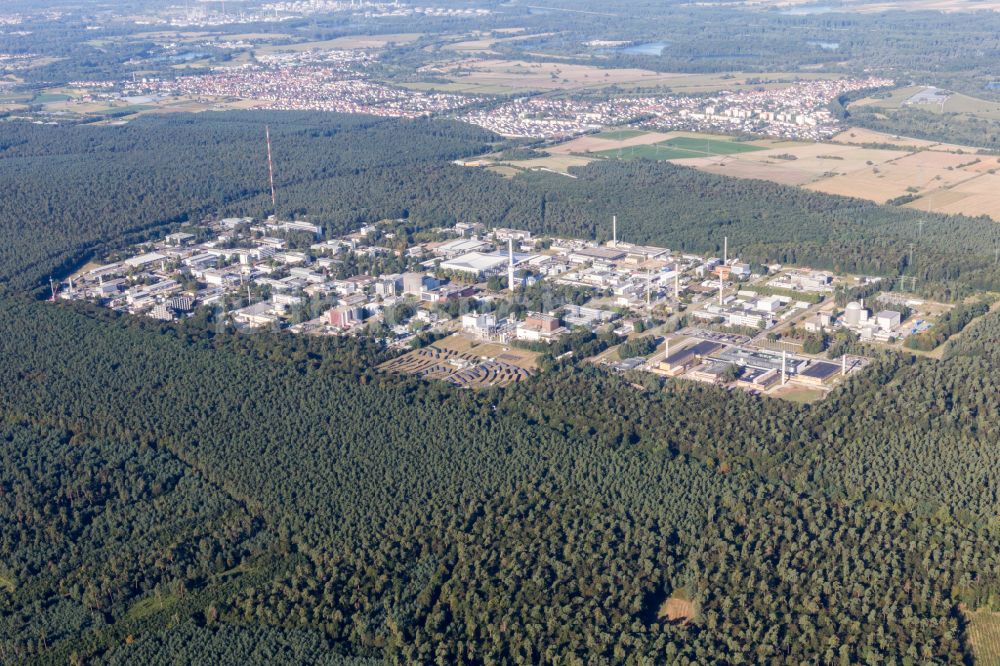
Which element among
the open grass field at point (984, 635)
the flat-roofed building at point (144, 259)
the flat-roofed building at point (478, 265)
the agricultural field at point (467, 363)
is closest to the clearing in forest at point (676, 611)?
the open grass field at point (984, 635)

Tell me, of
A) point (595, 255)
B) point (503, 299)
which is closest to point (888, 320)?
point (503, 299)

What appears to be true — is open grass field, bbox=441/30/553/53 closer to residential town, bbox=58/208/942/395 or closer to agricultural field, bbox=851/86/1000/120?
agricultural field, bbox=851/86/1000/120

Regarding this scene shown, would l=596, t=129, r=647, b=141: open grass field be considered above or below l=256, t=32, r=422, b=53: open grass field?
below

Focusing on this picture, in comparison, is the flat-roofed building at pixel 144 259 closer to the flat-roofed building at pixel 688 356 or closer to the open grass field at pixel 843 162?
the open grass field at pixel 843 162

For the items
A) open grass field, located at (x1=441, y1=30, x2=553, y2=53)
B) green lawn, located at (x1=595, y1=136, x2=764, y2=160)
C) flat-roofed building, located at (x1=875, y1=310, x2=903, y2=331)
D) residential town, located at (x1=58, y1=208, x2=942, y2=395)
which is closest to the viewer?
residential town, located at (x1=58, y1=208, x2=942, y2=395)

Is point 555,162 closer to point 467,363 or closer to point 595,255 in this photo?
point 595,255

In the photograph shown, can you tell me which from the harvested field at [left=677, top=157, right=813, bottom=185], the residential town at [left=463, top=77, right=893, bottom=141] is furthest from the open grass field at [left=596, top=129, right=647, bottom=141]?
the harvested field at [left=677, top=157, right=813, bottom=185]
